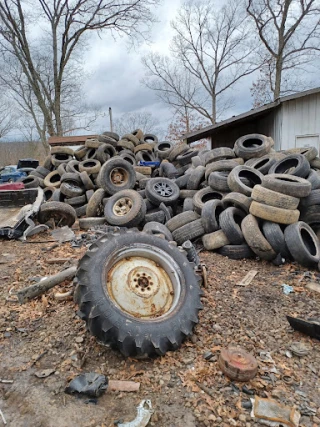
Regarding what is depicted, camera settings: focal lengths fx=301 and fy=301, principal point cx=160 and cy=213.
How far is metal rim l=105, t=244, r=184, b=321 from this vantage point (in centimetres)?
286

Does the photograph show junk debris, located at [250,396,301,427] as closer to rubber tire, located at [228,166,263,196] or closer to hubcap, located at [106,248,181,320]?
hubcap, located at [106,248,181,320]

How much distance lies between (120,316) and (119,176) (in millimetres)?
6400

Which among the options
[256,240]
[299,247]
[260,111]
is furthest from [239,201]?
[260,111]

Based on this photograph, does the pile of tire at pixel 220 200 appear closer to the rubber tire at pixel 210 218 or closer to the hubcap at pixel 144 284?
the rubber tire at pixel 210 218

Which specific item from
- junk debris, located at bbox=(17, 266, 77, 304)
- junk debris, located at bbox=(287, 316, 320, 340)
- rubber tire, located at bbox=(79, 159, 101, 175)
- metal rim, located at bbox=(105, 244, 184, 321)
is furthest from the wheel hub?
rubber tire, located at bbox=(79, 159, 101, 175)

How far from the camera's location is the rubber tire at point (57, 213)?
6336 mm

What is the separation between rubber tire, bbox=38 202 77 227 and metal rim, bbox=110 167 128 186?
2.13 m

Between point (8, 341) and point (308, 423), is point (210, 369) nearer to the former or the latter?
point (308, 423)

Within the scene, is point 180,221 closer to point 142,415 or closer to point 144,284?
point 144,284

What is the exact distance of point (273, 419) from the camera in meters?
2.04

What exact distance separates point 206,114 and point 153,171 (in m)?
16.1

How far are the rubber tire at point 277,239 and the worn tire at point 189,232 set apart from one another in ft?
4.48

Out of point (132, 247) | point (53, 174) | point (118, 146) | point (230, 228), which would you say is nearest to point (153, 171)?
point (118, 146)

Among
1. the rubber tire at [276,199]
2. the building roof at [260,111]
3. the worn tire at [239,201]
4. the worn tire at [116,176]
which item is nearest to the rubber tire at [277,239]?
the rubber tire at [276,199]
